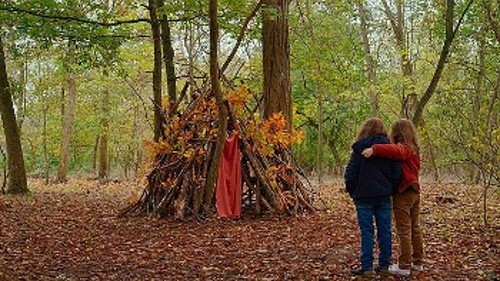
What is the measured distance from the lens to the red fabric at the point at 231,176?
9742 mm

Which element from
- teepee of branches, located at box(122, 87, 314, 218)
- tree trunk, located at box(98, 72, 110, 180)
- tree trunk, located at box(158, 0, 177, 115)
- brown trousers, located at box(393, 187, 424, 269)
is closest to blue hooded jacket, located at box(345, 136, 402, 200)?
brown trousers, located at box(393, 187, 424, 269)

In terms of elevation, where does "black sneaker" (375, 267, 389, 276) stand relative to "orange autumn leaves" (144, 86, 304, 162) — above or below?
below

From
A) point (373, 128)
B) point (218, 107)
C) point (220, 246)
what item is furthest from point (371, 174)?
point (218, 107)

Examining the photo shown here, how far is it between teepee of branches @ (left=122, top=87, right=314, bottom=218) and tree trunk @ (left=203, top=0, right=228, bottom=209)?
0.37ft

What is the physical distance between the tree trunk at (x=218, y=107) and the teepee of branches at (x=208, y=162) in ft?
0.37

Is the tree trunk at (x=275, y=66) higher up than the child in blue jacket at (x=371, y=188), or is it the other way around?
the tree trunk at (x=275, y=66)

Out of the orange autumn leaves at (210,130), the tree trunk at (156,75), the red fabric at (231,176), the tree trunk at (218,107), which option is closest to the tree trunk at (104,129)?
the tree trunk at (156,75)

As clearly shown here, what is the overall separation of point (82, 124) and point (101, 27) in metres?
18.7

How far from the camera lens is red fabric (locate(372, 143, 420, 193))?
517 cm

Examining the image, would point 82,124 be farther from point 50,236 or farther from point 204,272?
point 204,272

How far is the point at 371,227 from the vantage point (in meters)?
5.29

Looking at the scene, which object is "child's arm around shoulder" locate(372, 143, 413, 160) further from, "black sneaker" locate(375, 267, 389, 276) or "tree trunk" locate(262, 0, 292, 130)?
"tree trunk" locate(262, 0, 292, 130)

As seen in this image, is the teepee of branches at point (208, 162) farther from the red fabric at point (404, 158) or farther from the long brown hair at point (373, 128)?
the red fabric at point (404, 158)

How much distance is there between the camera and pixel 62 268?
612cm
